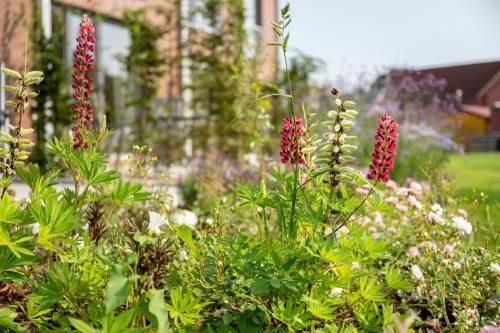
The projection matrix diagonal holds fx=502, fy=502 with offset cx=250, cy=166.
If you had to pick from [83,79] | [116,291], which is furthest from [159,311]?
[83,79]

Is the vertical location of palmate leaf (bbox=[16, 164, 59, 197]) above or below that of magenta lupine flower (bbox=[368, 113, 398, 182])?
below

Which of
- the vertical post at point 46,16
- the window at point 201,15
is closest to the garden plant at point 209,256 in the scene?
the vertical post at point 46,16

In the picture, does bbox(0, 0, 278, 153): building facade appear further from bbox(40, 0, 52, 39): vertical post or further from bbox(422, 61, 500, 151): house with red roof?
bbox(422, 61, 500, 151): house with red roof

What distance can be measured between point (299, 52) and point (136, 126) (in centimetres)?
480

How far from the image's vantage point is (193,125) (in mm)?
10266

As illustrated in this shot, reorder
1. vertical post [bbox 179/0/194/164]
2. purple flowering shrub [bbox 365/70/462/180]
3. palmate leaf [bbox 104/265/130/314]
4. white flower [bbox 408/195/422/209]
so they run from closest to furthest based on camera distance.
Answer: palmate leaf [bbox 104/265/130/314], white flower [bbox 408/195/422/209], purple flowering shrub [bbox 365/70/462/180], vertical post [bbox 179/0/194/164]

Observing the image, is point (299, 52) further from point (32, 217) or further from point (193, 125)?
point (32, 217)

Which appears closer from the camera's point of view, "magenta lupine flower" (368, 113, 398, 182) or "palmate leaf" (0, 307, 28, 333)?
"palmate leaf" (0, 307, 28, 333)

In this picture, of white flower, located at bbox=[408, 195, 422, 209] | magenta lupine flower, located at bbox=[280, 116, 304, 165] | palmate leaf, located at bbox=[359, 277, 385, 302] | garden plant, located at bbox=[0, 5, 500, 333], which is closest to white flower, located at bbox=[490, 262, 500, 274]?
garden plant, located at bbox=[0, 5, 500, 333]

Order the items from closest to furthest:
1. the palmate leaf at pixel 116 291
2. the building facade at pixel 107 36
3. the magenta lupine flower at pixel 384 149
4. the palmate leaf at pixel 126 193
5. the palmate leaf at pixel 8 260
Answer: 1. the palmate leaf at pixel 116 291
2. the palmate leaf at pixel 8 260
3. the palmate leaf at pixel 126 193
4. the magenta lupine flower at pixel 384 149
5. the building facade at pixel 107 36

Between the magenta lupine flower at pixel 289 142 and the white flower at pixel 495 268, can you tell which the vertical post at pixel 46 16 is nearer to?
the magenta lupine flower at pixel 289 142

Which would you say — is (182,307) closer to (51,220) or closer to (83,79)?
(51,220)

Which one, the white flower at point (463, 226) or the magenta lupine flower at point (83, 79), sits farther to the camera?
the white flower at point (463, 226)

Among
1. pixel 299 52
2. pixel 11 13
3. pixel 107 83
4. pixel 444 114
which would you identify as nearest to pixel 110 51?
pixel 107 83
